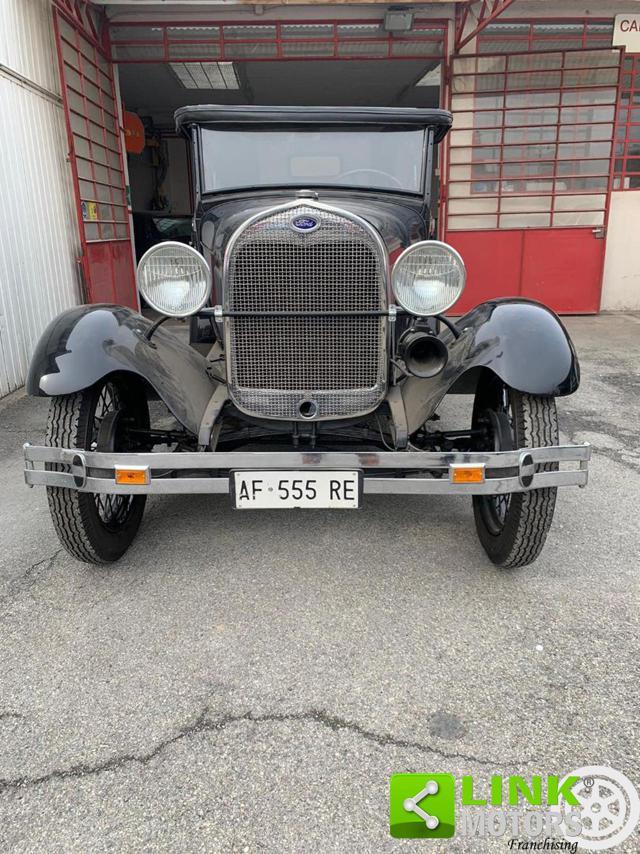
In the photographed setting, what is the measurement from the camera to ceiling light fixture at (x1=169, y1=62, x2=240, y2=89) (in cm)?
1047

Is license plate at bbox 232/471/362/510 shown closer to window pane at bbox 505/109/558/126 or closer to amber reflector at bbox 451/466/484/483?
amber reflector at bbox 451/466/484/483

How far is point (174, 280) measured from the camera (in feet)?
8.48

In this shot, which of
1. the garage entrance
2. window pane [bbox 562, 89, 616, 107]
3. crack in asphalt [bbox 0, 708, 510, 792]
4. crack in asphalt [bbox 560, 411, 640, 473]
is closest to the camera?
crack in asphalt [bbox 0, 708, 510, 792]

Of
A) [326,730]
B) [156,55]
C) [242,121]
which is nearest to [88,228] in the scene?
[156,55]

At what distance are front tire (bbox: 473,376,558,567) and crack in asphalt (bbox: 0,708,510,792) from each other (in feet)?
3.28

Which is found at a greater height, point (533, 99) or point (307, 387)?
point (533, 99)

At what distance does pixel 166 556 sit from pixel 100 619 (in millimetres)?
521

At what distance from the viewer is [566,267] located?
917 centimetres

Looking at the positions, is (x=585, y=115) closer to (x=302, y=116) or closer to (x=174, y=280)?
(x=302, y=116)

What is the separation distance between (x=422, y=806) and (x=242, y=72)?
1175cm

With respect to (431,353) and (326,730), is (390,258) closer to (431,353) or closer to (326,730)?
(431,353)

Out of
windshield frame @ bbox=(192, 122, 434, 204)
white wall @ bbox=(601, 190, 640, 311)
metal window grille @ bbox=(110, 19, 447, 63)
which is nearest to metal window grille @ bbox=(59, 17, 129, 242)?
metal window grille @ bbox=(110, 19, 447, 63)

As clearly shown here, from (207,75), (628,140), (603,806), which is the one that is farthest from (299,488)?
(207,75)

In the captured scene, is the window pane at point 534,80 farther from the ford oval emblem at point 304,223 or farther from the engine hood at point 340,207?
the ford oval emblem at point 304,223
